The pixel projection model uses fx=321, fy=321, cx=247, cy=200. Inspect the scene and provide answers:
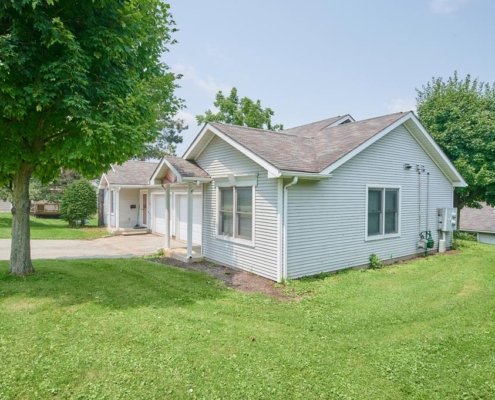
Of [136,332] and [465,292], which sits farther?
[465,292]

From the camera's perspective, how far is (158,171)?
11422 mm

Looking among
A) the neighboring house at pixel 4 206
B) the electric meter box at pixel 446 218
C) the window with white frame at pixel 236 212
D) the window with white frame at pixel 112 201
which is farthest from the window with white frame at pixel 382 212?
the neighboring house at pixel 4 206

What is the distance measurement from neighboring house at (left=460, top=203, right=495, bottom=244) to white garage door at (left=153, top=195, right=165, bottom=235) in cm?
2318

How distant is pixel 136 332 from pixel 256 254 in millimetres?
4357

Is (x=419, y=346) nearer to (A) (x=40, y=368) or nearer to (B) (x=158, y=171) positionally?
(A) (x=40, y=368)

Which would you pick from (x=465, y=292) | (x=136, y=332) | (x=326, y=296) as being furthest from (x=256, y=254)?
(x=465, y=292)

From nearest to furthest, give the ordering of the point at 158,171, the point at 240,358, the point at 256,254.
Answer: the point at 240,358, the point at 256,254, the point at 158,171

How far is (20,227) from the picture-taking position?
7363mm

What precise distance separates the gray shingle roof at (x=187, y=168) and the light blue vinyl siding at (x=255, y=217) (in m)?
0.24

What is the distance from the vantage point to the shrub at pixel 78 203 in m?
20.5

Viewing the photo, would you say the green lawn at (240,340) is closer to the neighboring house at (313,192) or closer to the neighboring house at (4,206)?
the neighboring house at (313,192)

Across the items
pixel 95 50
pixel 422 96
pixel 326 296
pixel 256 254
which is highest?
pixel 422 96

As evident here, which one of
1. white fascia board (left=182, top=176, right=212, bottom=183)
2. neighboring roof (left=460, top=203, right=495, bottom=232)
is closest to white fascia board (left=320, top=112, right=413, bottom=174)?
white fascia board (left=182, top=176, right=212, bottom=183)

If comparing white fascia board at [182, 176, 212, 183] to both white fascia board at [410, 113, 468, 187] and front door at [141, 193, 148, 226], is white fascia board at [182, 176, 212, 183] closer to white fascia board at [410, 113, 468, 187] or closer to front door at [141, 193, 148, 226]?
white fascia board at [410, 113, 468, 187]
